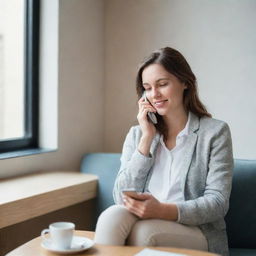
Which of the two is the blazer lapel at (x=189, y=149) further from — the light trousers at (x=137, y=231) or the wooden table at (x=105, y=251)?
the wooden table at (x=105, y=251)

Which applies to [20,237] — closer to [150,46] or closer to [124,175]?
[124,175]

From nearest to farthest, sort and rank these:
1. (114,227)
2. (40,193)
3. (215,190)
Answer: (114,227) → (215,190) → (40,193)

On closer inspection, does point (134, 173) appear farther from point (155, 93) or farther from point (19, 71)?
point (19, 71)

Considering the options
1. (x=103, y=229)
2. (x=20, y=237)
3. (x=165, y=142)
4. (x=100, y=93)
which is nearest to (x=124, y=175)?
(x=165, y=142)

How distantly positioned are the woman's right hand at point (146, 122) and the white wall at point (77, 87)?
746 millimetres

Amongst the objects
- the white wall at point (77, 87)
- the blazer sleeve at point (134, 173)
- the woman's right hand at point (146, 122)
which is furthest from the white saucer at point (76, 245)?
the white wall at point (77, 87)

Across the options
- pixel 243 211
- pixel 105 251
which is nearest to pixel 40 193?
pixel 105 251

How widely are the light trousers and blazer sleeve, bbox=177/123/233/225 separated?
6cm

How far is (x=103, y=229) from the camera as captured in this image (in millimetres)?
→ 1680

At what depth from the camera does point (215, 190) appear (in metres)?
1.90

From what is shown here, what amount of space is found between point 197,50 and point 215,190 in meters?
1.10

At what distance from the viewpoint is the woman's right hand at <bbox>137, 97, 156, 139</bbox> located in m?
2.05

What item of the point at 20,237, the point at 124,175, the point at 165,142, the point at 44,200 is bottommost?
the point at 20,237

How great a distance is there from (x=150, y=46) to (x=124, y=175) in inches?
44.3
